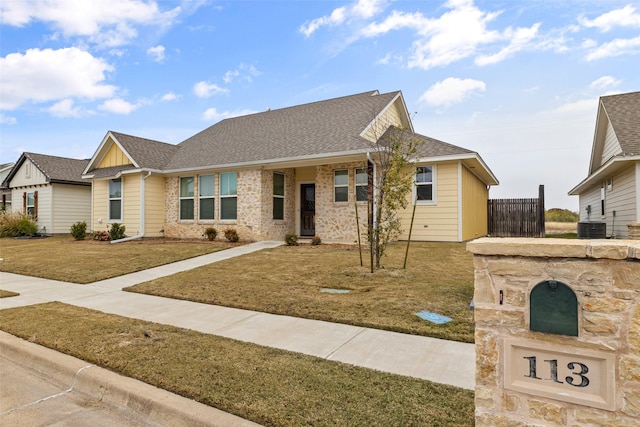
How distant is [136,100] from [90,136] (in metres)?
5.81

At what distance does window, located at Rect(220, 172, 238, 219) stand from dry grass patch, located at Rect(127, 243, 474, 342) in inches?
188

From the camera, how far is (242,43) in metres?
15.6

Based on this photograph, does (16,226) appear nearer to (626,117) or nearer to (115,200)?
(115,200)

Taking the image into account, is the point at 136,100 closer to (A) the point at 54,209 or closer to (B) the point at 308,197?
(A) the point at 54,209

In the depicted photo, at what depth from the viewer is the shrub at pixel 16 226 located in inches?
801

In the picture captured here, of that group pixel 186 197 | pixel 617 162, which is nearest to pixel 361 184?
pixel 617 162

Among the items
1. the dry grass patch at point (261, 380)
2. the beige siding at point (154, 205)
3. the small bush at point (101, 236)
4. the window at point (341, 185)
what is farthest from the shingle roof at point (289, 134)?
the dry grass patch at point (261, 380)

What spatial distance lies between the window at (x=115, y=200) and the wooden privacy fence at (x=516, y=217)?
18.7m

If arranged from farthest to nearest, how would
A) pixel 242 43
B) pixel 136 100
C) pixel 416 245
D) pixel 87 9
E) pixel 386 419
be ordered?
pixel 136 100 → pixel 242 43 → pixel 416 245 → pixel 87 9 → pixel 386 419

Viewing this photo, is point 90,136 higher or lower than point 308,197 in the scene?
higher

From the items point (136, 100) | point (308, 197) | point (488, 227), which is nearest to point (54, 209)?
point (136, 100)

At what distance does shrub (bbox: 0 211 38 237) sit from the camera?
20344 millimetres

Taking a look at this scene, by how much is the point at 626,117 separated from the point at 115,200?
22092mm

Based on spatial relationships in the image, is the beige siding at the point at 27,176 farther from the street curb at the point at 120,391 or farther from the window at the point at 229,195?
the street curb at the point at 120,391
